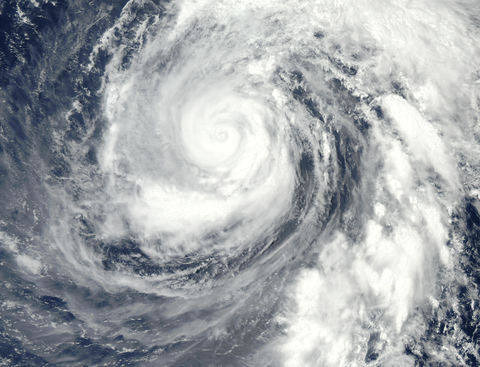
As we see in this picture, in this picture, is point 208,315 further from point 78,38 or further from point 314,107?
point 78,38

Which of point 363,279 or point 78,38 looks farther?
point 78,38

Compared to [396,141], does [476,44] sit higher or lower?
higher

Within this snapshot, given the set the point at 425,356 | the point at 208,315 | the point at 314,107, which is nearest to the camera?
the point at 425,356

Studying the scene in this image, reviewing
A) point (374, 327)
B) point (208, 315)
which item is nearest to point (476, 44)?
point (374, 327)

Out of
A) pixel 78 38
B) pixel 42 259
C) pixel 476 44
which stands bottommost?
pixel 42 259

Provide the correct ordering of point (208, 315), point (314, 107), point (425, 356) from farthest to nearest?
1. point (314, 107)
2. point (208, 315)
3. point (425, 356)

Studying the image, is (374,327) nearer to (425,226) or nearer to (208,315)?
(425,226)
